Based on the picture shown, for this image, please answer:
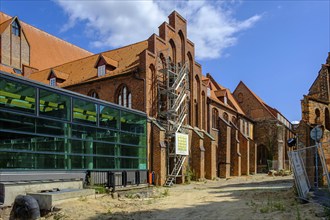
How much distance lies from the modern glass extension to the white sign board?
18.5 ft

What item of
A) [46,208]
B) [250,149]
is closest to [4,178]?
[46,208]

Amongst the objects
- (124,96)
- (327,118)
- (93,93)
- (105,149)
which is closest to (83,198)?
(105,149)

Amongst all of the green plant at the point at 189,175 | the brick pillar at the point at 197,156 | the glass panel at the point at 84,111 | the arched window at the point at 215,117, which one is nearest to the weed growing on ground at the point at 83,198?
the glass panel at the point at 84,111

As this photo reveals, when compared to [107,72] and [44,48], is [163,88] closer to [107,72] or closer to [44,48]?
[107,72]

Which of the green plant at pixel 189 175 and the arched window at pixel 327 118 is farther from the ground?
the arched window at pixel 327 118

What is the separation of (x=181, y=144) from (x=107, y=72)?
27.4 feet

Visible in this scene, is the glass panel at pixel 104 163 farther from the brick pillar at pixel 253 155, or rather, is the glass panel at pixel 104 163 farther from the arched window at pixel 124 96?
the brick pillar at pixel 253 155

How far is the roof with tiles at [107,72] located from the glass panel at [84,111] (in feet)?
29.4

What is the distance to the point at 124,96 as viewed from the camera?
29125 millimetres

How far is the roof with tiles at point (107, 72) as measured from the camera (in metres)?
30.2

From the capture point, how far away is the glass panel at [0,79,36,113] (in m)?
15.2

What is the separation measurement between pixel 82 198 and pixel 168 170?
46.6 ft

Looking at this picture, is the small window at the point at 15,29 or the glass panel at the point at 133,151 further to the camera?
the small window at the point at 15,29

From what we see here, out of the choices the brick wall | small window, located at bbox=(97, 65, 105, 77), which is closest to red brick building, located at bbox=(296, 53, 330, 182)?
small window, located at bbox=(97, 65, 105, 77)
